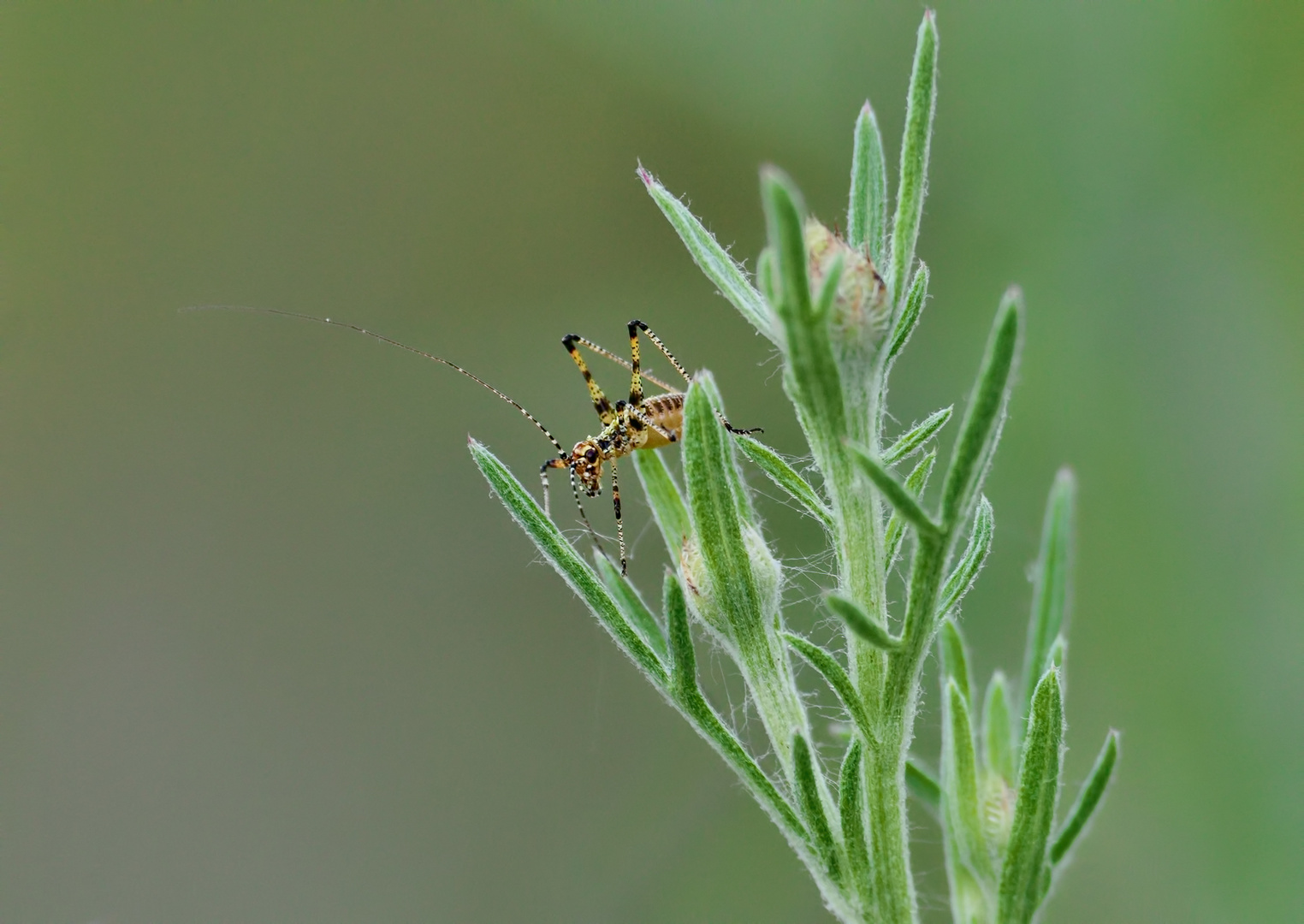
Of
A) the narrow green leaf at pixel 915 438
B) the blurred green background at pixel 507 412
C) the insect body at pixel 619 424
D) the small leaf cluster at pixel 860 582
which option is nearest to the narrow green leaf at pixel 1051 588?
the small leaf cluster at pixel 860 582

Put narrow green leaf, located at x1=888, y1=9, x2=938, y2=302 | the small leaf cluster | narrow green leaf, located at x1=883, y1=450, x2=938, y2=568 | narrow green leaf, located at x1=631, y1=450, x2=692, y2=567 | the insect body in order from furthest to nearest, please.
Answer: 1. the insect body
2. narrow green leaf, located at x1=631, y1=450, x2=692, y2=567
3. narrow green leaf, located at x1=883, y1=450, x2=938, y2=568
4. narrow green leaf, located at x1=888, y1=9, x2=938, y2=302
5. the small leaf cluster

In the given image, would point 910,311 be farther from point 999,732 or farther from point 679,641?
point 999,732

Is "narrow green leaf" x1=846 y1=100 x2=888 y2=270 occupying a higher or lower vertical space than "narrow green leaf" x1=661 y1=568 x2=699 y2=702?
higher

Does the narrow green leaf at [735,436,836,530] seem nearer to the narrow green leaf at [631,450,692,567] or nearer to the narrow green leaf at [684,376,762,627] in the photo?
the narrow green leaf at [684,376,762,627]

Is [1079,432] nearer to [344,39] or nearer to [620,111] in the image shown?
[620,111]

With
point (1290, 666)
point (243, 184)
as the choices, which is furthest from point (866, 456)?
point (243, 184)

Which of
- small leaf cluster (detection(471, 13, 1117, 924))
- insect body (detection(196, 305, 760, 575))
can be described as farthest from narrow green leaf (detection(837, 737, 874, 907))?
insect body (detection(196, 305, 760, 575))

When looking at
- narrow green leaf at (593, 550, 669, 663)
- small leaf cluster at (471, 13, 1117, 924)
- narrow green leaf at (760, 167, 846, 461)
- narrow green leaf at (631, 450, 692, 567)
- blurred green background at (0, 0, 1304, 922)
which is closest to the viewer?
narrow green leaf at (760, 167, 846, 461)
